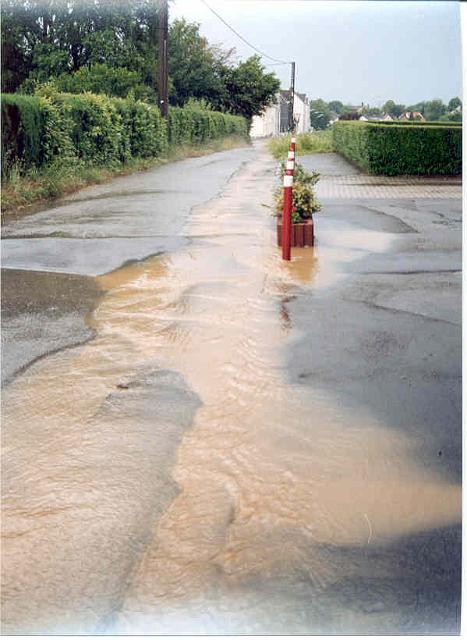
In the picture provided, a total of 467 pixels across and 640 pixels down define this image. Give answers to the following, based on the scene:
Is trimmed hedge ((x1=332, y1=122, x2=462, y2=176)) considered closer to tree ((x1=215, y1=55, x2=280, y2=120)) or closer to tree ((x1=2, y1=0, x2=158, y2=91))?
tree ((x1=2, y1=0, x2=158, y2=91))

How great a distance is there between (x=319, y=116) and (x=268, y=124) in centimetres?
1171

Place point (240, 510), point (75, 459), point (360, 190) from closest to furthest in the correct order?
1. point (240, 510)
2. point (75, 459)
3. point (360, 190)

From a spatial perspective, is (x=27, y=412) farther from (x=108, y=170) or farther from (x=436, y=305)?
(x=108, y=170)

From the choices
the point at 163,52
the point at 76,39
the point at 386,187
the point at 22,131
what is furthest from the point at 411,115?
the point at 76,39

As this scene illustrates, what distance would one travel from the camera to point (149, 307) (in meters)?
6.37

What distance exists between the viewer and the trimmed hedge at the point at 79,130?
48.5ft

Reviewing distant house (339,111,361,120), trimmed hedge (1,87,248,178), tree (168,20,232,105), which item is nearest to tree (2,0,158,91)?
trimmed hedge (1,87,248,178)

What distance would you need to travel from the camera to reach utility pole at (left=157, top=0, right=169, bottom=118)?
2644cm

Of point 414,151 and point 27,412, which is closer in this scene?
point 27,412

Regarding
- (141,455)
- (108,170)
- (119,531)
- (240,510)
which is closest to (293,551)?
(240,510)

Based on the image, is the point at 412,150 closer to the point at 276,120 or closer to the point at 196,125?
the point at 196,125

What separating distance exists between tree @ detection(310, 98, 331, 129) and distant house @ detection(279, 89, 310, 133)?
0.77m

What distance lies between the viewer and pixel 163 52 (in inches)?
1071

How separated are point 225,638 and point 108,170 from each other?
19.3m
